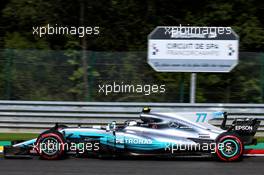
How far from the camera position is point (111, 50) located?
60.4 feet

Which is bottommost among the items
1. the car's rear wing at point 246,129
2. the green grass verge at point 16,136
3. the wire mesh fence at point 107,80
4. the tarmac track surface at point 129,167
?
the tarmac track surface at point 129,167

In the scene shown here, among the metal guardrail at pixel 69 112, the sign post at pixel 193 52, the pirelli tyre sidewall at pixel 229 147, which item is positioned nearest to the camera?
the pirelli tyre sidewall at pixel 229 147

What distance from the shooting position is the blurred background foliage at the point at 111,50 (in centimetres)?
1457

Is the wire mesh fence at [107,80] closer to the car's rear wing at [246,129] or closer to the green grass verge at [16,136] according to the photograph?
the green grass verge at [16,136]

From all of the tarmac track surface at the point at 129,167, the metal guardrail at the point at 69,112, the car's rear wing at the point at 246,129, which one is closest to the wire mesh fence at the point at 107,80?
the metal guardrail at the point at 69,112

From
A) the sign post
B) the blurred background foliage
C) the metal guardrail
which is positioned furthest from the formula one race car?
the blurred background foliage

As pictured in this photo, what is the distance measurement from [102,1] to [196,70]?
5866 millimetres

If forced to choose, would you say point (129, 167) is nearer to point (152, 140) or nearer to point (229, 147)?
point (152, 140)

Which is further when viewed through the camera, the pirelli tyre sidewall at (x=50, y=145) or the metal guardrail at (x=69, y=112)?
the metal guardrail at (x=69, y=112)

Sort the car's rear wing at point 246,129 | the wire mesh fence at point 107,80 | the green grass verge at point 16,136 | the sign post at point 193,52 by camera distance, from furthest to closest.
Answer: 1. the wire mesh fence at point 107,80
2. the sign post at point 193,52
3. the green grass verge at point 16,136
4. the car's rear wing at point 246,129

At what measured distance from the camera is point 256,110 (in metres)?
13.6

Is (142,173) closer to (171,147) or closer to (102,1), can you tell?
(171,147)

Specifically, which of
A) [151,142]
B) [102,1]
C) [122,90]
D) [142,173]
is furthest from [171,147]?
[102,1]

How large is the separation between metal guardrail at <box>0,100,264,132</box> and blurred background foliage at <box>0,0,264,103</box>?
0.83 m
